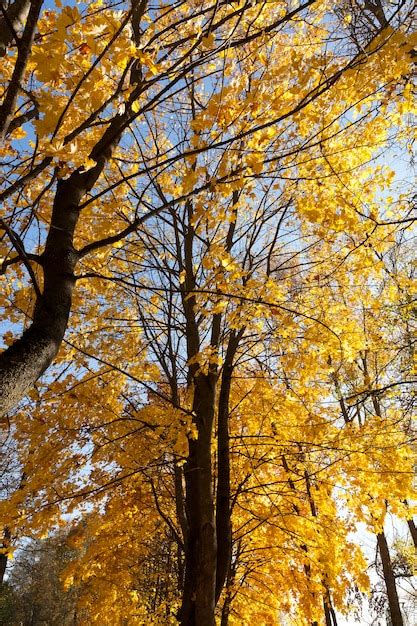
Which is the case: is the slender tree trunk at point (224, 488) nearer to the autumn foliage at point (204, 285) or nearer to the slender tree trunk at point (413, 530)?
the autumn foliage at point (204, 285)

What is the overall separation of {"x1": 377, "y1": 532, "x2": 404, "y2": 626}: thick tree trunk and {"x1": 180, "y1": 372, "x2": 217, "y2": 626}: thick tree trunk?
6.86m

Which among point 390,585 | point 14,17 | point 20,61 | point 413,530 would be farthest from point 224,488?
point 413,530

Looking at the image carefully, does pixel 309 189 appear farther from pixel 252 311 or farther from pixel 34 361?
pixel 34 361

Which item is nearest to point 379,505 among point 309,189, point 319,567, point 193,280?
point 319,567

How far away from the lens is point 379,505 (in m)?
4.82

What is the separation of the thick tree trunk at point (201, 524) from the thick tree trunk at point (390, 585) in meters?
6.86

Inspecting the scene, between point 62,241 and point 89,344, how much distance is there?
319 cm

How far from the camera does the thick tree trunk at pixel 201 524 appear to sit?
3.33 metres

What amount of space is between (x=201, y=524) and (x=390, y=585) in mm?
8150

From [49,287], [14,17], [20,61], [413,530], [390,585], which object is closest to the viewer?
[20,61]

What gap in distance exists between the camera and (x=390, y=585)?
30.0ft

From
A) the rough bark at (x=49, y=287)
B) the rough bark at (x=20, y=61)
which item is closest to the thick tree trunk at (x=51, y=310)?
the rough bark at (x=49, y=287)

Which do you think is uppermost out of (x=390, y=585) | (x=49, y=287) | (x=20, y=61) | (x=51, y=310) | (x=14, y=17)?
(x=14, y=17)

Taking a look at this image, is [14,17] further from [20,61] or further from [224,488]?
[224,488]
